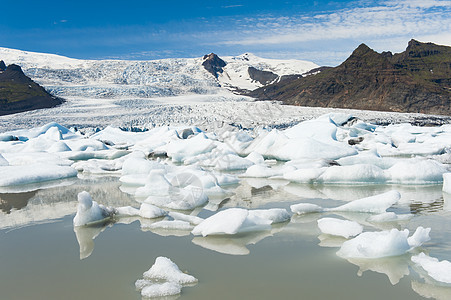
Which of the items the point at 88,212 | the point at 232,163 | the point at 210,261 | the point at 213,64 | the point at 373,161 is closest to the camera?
the point at 210,261

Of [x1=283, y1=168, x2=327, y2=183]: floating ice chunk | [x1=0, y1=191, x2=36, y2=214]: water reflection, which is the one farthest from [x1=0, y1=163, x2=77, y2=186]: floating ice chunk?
[x1=283, y1=168, x2=327, y2=183]: floating ice chunk

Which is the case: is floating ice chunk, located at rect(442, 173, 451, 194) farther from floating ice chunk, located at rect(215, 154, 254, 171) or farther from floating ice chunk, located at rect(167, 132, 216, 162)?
floating ice chunk, located at rect(167, 132, 216, 162)

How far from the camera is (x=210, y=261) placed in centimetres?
249

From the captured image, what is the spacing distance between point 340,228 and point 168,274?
142 centimetres

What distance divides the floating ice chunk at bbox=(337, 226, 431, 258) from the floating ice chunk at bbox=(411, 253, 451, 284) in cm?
12

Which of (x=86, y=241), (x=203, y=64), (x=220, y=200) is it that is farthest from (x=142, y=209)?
(x=203, y=64)

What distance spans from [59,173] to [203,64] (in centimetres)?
4564

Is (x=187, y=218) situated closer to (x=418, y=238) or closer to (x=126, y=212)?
(x=126, y=212)

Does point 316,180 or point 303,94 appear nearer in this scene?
point 316,180

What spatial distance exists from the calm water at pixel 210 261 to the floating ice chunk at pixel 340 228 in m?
0.10

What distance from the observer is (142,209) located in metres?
3.66

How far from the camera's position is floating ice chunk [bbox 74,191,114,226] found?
3.40 m

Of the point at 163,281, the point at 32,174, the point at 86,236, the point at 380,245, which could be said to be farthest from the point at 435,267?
the point at 32,174

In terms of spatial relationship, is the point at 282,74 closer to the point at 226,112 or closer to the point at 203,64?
the point at 203,64
